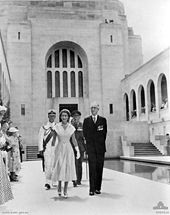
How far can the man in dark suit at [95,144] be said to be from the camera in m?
6.77

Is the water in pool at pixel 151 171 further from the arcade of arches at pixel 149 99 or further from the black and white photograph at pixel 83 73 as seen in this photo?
the arcade of arches at pixel 149 99

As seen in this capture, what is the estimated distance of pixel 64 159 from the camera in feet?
20.9

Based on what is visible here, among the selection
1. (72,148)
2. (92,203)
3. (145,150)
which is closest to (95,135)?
(72,148)

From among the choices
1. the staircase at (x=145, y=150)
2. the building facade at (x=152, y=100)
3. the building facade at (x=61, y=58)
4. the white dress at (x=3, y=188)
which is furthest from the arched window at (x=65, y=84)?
the white dress at (x=3, y=188)

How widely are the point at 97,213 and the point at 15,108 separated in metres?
25.1

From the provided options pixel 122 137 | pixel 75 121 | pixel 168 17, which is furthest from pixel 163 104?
pixel 168 17

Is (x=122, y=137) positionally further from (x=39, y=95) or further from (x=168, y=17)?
(x=168, y=17)

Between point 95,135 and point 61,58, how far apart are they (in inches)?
1019

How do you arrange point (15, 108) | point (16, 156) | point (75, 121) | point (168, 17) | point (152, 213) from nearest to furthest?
point (152, 213)
point (168, 17)
point (75, 121)
point (16, 156)
point (15, 108)

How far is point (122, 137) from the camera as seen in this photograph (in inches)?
939

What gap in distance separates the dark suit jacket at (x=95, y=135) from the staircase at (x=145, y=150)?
15.5 metres

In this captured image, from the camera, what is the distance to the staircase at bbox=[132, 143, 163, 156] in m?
22.0

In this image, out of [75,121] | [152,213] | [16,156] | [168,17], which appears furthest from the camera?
[16,156]

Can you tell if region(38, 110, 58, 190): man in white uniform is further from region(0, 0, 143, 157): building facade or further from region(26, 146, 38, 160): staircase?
region(0, 0, 143, 157): building facade
